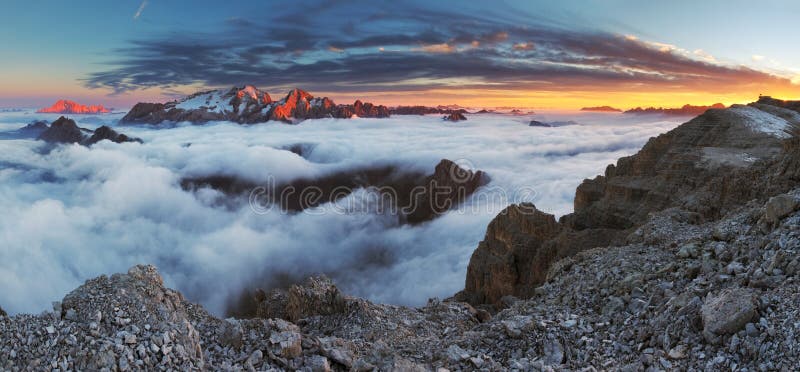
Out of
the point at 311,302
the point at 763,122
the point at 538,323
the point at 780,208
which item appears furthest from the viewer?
the point at 763,122

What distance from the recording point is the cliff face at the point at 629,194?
149ft

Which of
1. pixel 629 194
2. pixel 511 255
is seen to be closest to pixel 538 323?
pixel 511 255

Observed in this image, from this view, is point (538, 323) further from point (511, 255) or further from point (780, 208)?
point (511, 255)

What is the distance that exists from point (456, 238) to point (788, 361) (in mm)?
148006

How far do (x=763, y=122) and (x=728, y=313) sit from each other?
58451 millimetres

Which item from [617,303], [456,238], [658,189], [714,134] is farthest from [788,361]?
[456,238]

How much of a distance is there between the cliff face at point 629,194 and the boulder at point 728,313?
2888cm

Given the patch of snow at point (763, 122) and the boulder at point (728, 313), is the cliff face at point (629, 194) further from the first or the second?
the boulder at point (728, 313)

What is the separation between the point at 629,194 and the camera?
51500 mm

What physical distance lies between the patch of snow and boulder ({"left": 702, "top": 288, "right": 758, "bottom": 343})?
5237 cm

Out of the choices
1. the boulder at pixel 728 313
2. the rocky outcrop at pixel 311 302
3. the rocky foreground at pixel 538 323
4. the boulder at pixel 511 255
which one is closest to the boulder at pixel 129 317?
the rocky foreground at pixel 538 323

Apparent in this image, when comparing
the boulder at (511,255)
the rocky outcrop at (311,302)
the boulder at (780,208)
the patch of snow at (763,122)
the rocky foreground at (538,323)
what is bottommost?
the boulder at (511,255)

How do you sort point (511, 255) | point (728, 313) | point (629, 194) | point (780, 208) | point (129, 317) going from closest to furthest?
point (728, 313)
point (129, 317)
point (780, 208)
point (629, 194)
point (511, 255)

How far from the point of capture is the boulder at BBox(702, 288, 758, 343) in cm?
970
